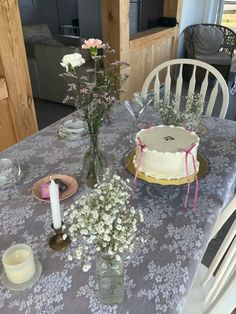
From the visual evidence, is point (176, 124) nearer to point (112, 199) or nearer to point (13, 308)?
point (112, 199)

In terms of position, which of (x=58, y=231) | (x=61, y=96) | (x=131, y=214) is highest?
(x=131, y=214)

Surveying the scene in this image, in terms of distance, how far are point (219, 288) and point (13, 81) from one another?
6.06 ft

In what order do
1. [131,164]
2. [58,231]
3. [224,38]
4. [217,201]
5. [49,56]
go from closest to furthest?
[58,231] < [217,201] < [131,164] < [49,56] < [224,38]

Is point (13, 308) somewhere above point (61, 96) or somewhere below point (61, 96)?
above

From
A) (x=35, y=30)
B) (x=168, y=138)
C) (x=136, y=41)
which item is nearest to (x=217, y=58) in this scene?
(x=136, y=41)

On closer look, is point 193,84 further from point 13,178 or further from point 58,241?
point 58,241

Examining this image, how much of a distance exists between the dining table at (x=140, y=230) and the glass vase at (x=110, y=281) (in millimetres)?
17

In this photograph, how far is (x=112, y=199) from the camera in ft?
2.02

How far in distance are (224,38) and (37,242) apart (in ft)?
15.5

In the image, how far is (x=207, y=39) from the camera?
454 centimetres

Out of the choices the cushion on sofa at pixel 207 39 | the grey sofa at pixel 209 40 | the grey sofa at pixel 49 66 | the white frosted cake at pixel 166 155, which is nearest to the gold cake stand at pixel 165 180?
the white frosted cake at pixel 166 155

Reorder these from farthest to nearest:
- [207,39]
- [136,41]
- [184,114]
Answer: [207,39]
[136,41]
[184,114]

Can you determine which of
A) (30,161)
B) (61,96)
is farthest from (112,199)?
(61,96)

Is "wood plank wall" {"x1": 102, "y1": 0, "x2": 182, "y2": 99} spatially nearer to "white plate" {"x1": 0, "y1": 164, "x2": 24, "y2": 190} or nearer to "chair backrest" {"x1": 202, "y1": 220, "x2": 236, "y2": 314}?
"white plate" {"x1": 0, "y1": 164, "x2": 24, "y2": 190}
